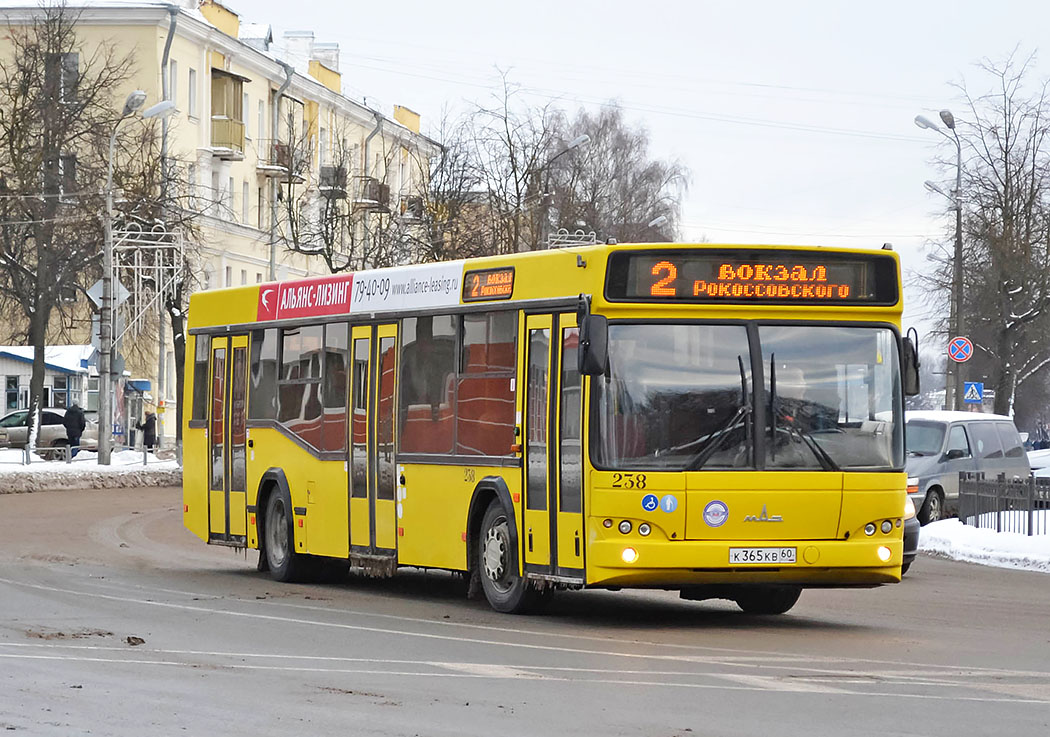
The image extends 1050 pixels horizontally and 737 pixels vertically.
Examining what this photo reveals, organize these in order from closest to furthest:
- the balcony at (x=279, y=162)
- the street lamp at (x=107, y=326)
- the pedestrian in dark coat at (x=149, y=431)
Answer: the street lamp at (x=107, y=326)
the pedestrian in dark coat at (x=149, y=431)
the balcony at (x=279, y=162)

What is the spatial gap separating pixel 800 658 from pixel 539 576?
9.28ft

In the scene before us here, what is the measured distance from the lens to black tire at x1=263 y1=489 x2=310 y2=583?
19.3m

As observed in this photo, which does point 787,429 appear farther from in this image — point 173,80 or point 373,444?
point 173,80

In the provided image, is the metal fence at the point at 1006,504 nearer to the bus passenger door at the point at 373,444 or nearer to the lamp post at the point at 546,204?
the bus passenger door at the point at 373,444

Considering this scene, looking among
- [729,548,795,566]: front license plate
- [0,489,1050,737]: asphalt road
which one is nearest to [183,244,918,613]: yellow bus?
[729,548,795,566]: front license plate

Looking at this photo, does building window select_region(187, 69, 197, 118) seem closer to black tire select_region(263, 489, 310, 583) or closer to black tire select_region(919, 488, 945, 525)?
black tire select_region(919, 488, 945, 525)

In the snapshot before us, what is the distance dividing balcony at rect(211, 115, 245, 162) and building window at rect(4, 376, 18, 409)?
1493cm

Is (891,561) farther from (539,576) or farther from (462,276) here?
(462,276)

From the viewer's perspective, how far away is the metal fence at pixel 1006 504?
24.9 metres

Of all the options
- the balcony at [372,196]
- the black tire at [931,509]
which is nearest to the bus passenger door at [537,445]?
the black tire at [931,509]

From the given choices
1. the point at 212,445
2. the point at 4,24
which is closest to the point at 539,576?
the point at 212,445

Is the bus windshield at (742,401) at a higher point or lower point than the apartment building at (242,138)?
lower

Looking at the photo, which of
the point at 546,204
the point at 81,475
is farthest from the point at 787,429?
the point at 546,204

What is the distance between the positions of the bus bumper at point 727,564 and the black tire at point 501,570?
111 cm
